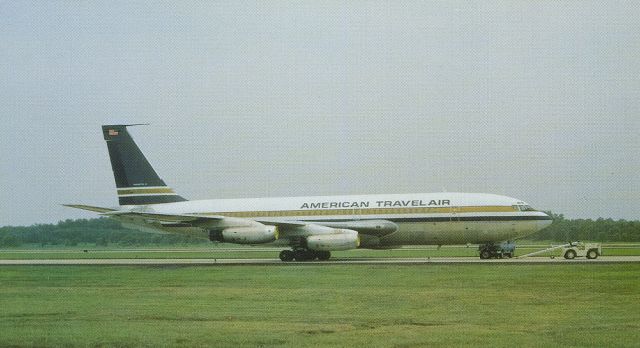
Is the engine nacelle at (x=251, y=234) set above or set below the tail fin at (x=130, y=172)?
below

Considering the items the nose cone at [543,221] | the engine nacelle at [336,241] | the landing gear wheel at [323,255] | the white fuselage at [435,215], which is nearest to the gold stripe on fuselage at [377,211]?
the white fuselage at [435,215]

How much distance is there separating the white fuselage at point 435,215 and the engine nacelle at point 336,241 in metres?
2.18

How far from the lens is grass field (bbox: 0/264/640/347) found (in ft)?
47.0

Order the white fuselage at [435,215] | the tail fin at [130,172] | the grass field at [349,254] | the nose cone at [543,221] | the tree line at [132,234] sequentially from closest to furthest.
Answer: the white fuselage at [435,215] < the nose cone at [543,221] < the tail fin at [130,172] < the grass field at [349,254] < the tree line at [132,234]

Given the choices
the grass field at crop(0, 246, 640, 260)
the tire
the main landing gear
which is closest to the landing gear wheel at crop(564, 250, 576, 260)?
the tire

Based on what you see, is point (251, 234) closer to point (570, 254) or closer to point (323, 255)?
point (323, 255)

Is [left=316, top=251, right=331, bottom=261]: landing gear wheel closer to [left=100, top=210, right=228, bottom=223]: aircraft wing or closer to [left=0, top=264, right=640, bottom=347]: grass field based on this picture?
[left=100, top=210, right=228, bottom=223]: aircraft wing

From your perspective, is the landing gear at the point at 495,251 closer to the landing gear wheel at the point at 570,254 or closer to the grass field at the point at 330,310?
the landing gear wheel at the point at 570,254

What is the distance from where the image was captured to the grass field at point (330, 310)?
14328 mm

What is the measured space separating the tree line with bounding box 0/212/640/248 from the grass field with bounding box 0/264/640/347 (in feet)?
219

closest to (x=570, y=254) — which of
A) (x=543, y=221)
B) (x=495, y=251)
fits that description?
(x=543, y=221)

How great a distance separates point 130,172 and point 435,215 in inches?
817

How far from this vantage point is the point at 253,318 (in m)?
17.2

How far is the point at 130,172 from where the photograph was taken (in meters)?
52.3
